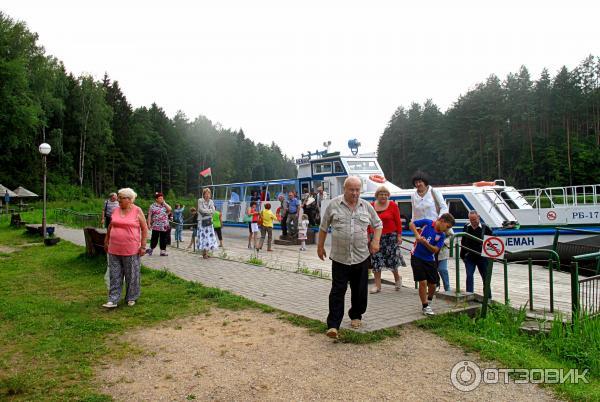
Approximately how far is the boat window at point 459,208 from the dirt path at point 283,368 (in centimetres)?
1073

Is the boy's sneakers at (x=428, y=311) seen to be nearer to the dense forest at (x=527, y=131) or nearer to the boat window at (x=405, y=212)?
the boat window at (x=405, y=212)

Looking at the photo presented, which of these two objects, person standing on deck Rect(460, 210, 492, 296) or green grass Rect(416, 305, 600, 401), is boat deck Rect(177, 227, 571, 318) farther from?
green grass Rect(416, 305, 600, 401)

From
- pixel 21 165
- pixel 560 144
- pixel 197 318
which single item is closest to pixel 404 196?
pixel 197 318

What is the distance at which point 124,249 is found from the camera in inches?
269

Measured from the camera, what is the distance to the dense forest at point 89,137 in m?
42.4

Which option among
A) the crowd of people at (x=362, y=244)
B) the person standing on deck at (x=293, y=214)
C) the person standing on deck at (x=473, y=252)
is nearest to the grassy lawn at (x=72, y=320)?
the crowd of people at (x=362, y=244)

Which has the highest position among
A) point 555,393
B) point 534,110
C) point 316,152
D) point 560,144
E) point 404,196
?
point 534,110

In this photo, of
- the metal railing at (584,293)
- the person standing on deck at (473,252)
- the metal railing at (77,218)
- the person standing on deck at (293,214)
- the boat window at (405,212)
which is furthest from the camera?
the metal railing at (77,218)

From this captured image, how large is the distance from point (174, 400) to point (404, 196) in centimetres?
1379

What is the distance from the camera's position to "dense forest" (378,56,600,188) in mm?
51844

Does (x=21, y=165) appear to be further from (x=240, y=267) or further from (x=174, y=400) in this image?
(x=174, y=400)

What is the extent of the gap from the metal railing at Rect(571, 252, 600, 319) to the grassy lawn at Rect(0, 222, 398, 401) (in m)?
2.35

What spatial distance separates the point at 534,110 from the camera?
5612cm

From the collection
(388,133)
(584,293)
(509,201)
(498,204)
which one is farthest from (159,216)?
(388,133)
